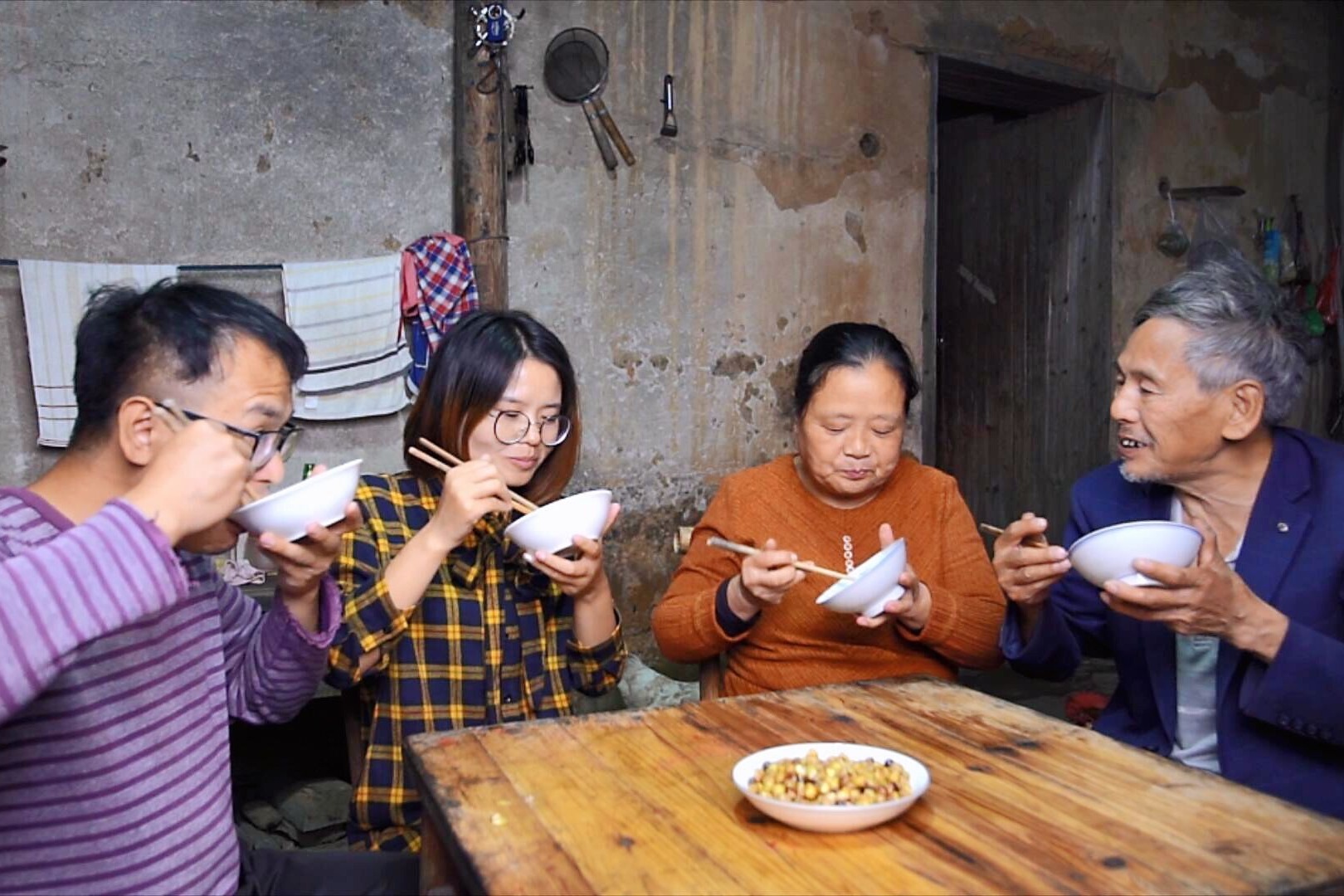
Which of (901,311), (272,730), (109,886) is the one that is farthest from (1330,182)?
(109,886)

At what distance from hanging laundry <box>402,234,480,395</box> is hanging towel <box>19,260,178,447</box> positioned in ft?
3.14

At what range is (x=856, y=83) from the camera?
503 centimetres

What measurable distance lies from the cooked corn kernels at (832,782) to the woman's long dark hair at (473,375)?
3.24 feet

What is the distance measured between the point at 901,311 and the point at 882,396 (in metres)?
3.03

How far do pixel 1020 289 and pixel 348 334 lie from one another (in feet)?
13.6

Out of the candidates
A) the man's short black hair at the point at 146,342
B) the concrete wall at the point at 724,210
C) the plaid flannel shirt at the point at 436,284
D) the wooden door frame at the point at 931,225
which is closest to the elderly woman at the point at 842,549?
the man's short black hair at the point at 146,342

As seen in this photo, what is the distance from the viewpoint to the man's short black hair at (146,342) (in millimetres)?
1416

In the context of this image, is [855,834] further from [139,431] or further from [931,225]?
[931,225]

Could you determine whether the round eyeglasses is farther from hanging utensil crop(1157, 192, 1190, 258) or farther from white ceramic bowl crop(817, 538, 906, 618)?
hanging utensil crop(1157, 192, 1190, 258)

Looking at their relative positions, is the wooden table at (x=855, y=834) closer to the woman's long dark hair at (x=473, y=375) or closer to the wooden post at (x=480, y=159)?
the woman's long dark hair at (x=473, y=375)

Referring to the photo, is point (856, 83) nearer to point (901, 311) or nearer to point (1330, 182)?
point (901, 311)

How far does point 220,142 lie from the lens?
3723mm

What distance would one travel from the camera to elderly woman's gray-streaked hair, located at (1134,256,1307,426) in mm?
1923

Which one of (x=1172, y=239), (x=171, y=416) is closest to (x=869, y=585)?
(x=171, y=416)
